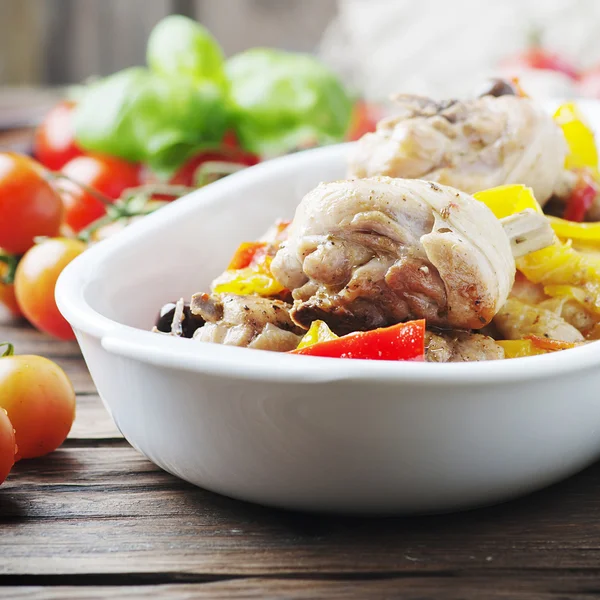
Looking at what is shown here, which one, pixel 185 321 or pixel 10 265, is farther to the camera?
pixel 10 265

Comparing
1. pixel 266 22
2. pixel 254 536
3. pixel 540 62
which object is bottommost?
pixel 540 62

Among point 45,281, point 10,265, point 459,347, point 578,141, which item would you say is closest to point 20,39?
point 10,265

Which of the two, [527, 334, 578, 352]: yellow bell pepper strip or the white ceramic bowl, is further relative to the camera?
[527, 334, 578, 352]: yellow bell pepper strip

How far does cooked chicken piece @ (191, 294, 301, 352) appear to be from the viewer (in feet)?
6.82

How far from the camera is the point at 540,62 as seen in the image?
6648mm

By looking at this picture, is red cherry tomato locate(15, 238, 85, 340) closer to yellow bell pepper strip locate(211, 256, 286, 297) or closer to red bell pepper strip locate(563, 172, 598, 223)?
yellow bell pepper strip locate(211, 256, 286, 297)

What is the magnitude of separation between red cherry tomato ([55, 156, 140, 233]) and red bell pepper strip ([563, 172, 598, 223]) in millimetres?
2249

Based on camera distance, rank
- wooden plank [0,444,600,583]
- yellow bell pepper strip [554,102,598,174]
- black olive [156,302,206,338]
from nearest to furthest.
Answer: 1. wooden plank [0,444,600,583]
2. black olive [156,302,206,338]
3. yellow bell pepper strip [554,102,598,174]

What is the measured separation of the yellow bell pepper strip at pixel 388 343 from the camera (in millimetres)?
1818

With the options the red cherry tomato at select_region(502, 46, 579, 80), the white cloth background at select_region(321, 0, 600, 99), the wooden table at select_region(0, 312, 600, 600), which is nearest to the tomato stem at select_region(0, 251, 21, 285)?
the wooden table at select_region(0, 312, 600, 600)

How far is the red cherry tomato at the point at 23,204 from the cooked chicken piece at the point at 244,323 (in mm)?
1413

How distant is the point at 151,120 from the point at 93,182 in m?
0.42

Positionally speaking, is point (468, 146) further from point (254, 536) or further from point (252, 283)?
point (254, 536)

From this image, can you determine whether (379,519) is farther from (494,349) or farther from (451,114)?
(451,114)
